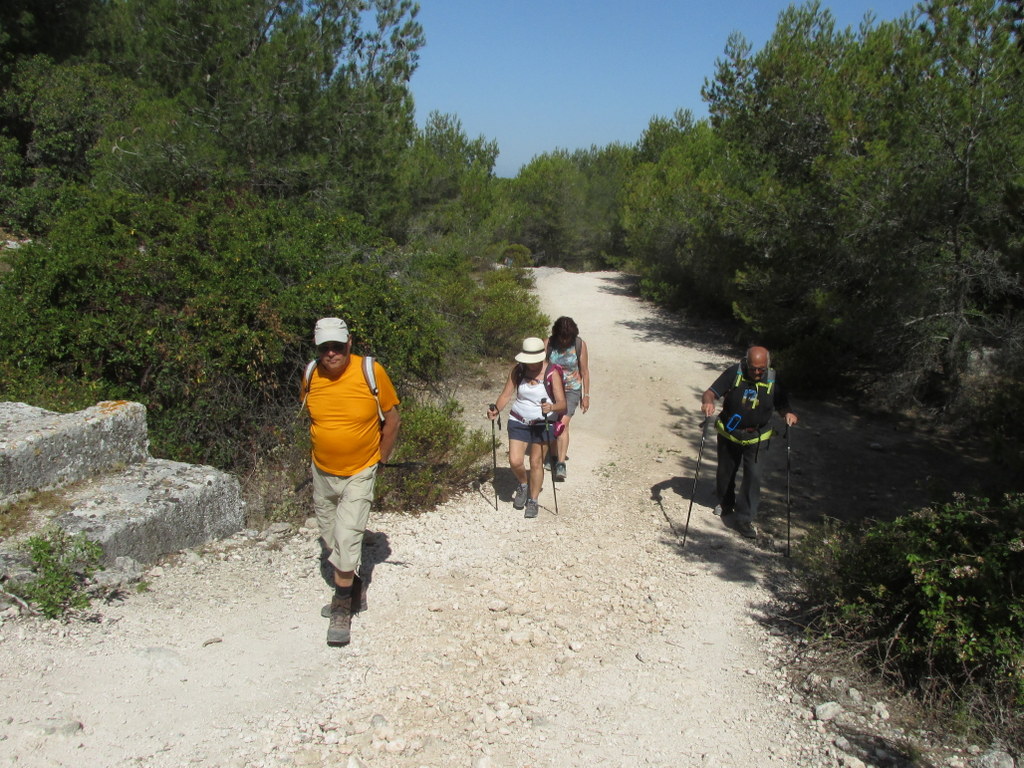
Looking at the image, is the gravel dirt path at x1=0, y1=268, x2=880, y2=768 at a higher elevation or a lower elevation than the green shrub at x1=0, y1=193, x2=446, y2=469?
lower

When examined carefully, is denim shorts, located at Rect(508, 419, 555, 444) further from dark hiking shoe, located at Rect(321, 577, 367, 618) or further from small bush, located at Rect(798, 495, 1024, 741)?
small bush, located at Rect(798, 495, 1024, 741)

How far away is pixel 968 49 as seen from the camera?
9555 millimetres


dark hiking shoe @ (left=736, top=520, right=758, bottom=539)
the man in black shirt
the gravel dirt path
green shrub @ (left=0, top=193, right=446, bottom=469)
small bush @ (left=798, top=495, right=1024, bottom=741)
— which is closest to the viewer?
the gravel dirt path

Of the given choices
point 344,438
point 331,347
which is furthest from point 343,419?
point 331,347

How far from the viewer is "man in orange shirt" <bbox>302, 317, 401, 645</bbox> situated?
13.7 ft

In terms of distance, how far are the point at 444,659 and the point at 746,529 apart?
10.2ft

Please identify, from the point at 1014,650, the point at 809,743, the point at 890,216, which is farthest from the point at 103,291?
the point at 890,216

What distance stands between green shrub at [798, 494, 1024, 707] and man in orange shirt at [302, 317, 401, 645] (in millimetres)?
2700

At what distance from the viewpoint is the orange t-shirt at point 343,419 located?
418cm

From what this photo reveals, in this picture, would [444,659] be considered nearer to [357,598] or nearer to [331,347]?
[357,598]

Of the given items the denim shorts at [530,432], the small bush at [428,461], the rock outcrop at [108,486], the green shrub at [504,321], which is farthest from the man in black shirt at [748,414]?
the green shrub at [504,321]

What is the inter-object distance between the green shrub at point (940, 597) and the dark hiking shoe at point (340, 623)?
2679 millimetres

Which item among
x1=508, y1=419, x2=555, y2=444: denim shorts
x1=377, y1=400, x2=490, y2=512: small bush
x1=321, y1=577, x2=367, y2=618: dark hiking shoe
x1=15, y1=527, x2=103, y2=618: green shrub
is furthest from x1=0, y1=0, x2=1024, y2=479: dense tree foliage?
x1=321, y1=577, x2=367, y2=618: dark hiking shoe

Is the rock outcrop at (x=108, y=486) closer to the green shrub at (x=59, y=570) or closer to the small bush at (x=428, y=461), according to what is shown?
the green shrub at (x=59, y=570)
